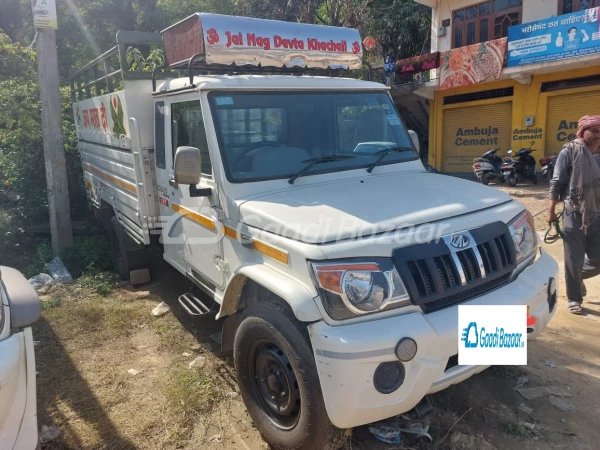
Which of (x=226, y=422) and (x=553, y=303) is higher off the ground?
(x=553, y=303)

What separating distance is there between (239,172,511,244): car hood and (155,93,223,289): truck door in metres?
0.56

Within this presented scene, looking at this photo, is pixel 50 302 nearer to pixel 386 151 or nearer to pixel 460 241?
pixel 386 151

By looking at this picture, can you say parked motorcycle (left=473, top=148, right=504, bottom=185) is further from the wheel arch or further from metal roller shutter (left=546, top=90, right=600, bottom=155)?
the wheel arch

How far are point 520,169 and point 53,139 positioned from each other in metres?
10.9

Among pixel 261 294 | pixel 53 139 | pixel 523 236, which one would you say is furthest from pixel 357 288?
pixel 53 139

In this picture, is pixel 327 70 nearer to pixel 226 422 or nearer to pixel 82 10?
pixel 226 422

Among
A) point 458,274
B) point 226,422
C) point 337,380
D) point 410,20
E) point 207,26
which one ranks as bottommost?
point 226,422

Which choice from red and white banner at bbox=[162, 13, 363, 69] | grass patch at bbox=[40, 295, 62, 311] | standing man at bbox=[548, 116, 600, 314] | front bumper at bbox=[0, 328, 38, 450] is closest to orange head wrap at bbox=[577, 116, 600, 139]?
standing man at bbox=[548, 116, 600, 314]

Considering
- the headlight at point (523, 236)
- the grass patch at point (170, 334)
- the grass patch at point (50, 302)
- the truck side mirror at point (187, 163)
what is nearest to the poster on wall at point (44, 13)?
the grass patch at point (50, 302)

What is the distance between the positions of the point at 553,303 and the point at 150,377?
290cm

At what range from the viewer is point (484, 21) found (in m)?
15.0

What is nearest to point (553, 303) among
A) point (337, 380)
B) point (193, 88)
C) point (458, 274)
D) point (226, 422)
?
point (458, 274)

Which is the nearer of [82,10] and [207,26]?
[207,26]

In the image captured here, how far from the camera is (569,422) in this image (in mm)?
2867
